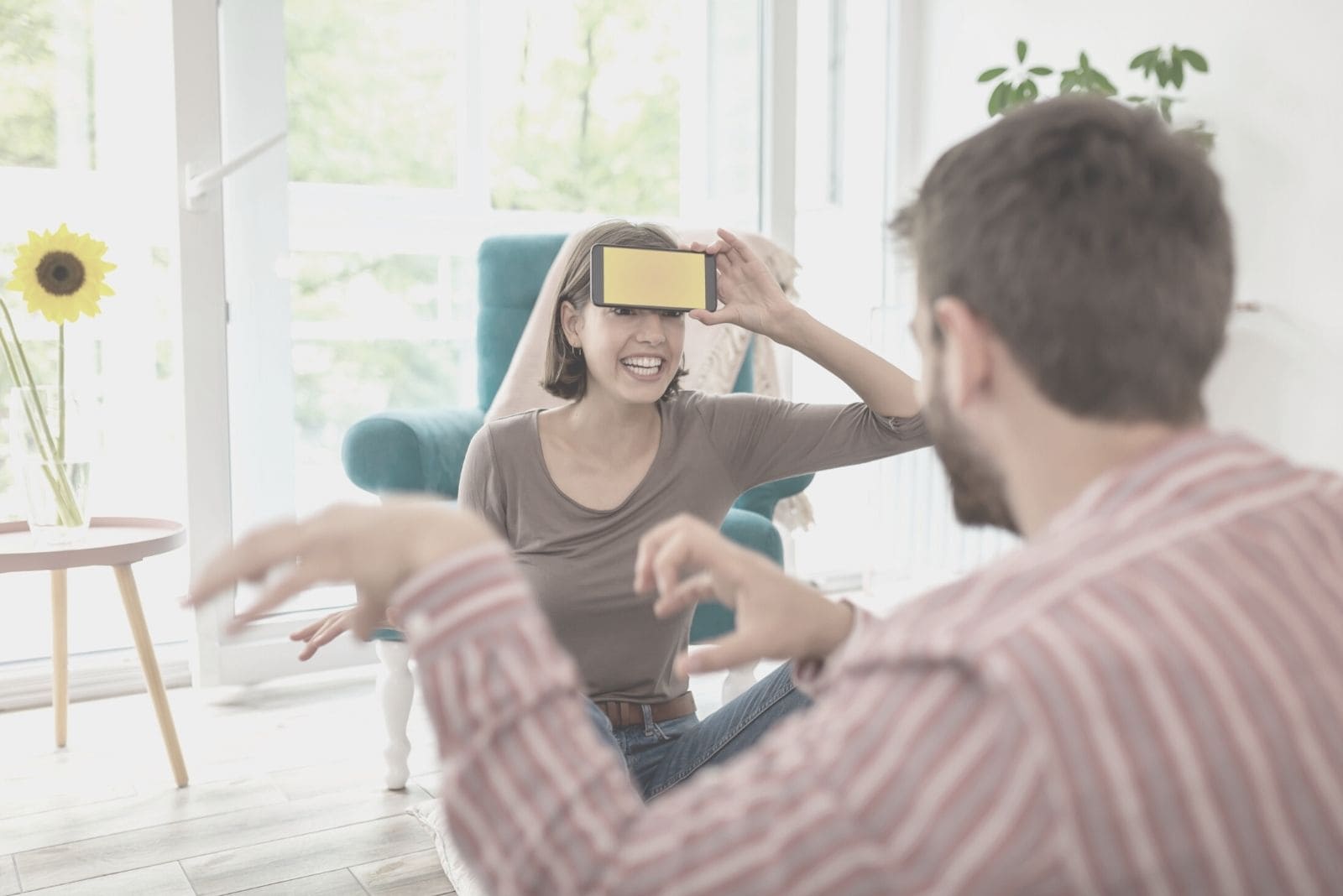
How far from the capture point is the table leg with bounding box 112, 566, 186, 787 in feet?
6.42

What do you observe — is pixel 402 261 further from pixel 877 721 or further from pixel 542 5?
pixel 877 721

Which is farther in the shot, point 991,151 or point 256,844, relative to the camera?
point 256,844

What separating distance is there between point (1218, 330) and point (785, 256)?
206 cm

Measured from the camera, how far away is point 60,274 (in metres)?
1.85

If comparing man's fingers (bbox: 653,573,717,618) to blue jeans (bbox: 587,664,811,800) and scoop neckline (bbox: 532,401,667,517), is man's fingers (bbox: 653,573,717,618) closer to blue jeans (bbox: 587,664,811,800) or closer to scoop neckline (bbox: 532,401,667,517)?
blue jeans (bbox: 587,664,811,800)

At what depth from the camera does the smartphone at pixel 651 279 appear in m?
1.30

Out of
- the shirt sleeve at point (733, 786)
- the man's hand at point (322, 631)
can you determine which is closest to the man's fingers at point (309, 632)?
the man's hand at point (322, 631)

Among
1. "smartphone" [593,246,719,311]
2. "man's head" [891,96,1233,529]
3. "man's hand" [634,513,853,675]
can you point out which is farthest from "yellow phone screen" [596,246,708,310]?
"man's head" [891,96,1233,529]

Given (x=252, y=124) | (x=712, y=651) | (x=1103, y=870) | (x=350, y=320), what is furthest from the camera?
(x=350, y=320)

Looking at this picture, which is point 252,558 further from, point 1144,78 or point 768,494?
point 1144,78

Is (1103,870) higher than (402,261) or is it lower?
lower

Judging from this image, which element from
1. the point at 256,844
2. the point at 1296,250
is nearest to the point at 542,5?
the point at 1296,250

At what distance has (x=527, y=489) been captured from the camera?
144cm

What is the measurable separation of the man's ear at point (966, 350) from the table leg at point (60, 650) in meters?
2.00
